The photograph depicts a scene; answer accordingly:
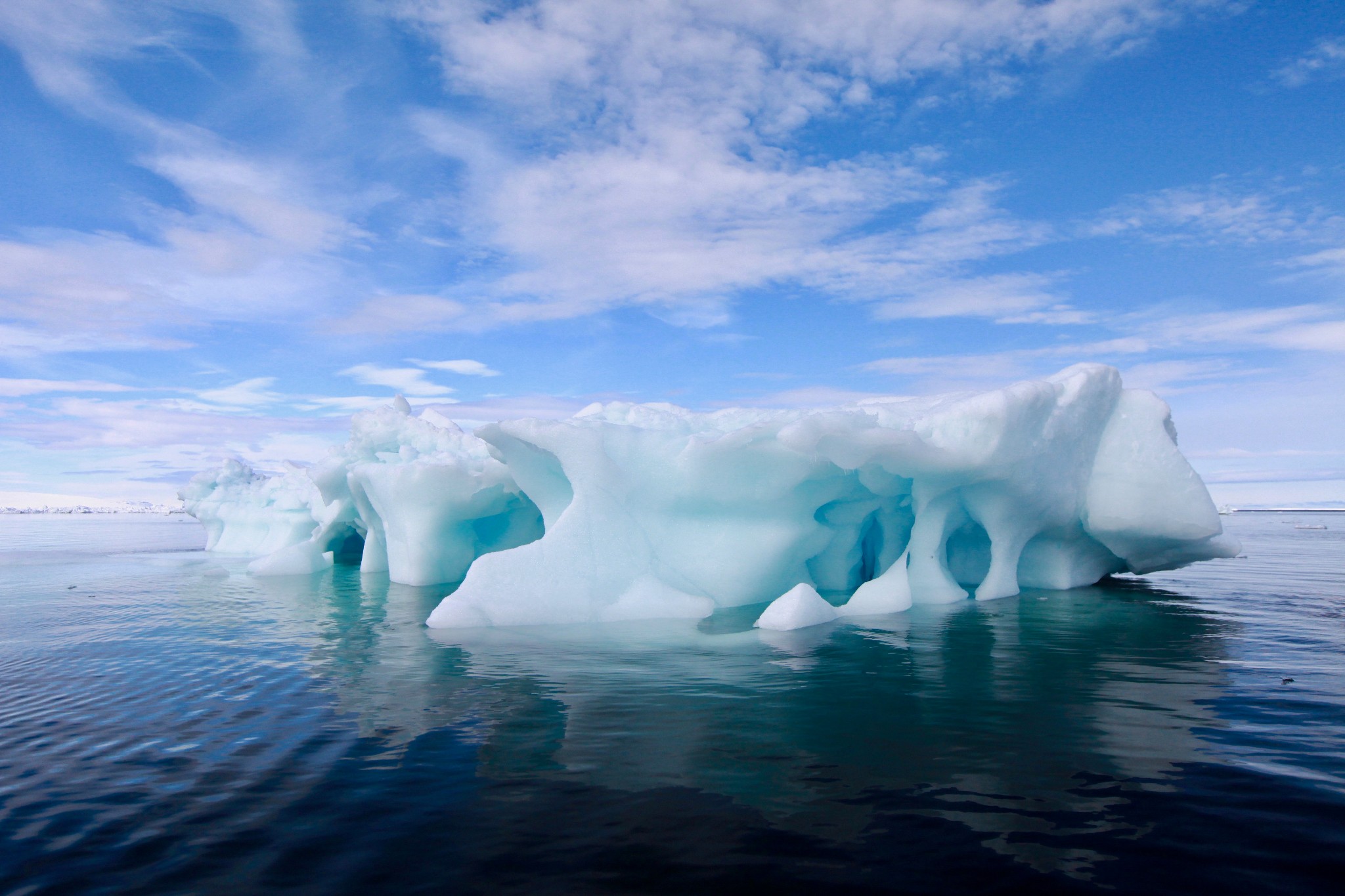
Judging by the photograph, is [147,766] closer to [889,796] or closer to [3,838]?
[3,838]

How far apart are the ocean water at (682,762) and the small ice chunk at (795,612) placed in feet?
0.92

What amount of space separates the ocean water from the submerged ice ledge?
5.30 feet

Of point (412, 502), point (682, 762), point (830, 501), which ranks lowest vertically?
point (682, 762)

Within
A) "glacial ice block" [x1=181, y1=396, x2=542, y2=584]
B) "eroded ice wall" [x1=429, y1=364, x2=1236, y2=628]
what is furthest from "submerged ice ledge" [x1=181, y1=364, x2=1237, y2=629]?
"glacial ice block" [x1=181, y1=396, x2=542, y2=584]

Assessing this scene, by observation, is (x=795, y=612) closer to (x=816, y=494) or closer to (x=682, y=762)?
(x=816, y=494)

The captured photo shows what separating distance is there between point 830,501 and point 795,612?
4.34 meters

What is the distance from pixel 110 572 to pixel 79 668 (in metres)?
17.6

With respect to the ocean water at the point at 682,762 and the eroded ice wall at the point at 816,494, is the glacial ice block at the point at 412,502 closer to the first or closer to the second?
the eroded ice wall at the point at 816,494

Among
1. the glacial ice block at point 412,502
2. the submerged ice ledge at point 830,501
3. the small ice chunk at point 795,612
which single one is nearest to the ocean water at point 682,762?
the small ice chunk at point 795,612

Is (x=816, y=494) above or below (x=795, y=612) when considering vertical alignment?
above

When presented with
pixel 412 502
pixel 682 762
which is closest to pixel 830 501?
pixel 412 502

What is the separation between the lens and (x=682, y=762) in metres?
5.44

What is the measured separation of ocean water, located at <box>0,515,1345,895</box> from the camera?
3951mm

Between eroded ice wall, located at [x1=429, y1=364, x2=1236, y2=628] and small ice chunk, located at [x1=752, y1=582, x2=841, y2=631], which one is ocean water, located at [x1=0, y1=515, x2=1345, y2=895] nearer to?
small ice chunk, located at [x1=752, y1=582, x2=841, y2=631]
